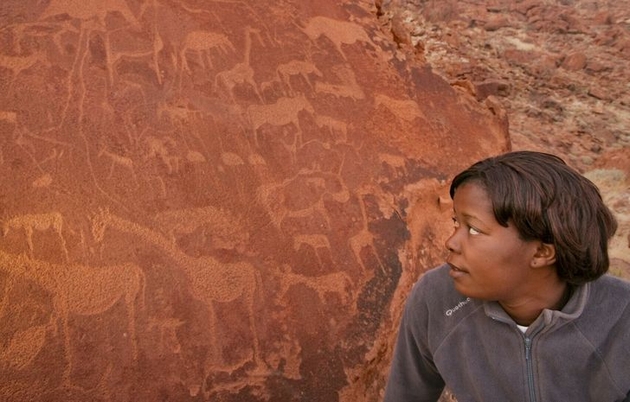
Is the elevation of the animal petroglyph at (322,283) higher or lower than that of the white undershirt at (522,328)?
lower

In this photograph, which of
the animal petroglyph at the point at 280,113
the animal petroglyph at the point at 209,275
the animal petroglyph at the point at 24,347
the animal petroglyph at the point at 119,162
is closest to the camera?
the animal petroglyph at the point at 24,347

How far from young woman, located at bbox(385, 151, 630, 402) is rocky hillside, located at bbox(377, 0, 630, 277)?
3.45 m

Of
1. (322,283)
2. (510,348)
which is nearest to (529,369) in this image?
(510,348)

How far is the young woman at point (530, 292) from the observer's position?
1.31 meters

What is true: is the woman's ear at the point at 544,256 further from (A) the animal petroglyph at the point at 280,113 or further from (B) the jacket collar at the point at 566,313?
(A) the animal petroglyph at the point at 280,113

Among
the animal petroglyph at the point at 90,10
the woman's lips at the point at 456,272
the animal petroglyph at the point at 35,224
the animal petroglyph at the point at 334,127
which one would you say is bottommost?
the animal petroglyph at the point at 35,224

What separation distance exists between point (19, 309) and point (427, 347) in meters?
1.13

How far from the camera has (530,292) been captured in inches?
56.1

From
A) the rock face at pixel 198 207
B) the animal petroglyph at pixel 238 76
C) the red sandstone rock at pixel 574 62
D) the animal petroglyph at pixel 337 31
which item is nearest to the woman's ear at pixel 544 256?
the rock face at pixel 198 207

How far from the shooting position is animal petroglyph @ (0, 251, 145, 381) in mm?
1845

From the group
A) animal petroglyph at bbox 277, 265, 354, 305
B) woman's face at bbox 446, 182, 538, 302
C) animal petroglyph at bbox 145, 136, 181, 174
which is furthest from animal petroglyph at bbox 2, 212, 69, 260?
woman's face at bbox 446, 182, 538, 302

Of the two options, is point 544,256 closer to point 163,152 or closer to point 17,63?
point 163,152

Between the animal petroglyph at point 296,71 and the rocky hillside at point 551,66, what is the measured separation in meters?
2.57

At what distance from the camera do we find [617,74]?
22.7 feet
